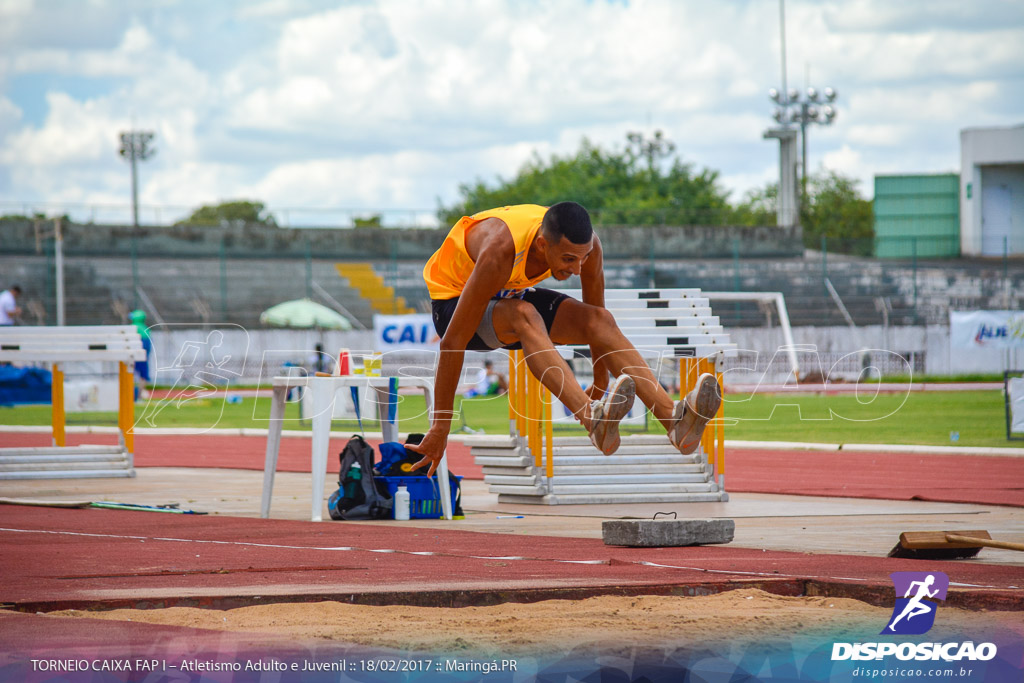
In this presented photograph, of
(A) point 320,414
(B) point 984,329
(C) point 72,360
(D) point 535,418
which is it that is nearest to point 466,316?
(A) point 320,414

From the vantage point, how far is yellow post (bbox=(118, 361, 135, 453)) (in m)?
11.0

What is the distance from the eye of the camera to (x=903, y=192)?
47500mm

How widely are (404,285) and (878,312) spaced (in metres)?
14.2

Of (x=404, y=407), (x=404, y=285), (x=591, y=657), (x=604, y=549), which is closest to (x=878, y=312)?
(x=404, y=285)

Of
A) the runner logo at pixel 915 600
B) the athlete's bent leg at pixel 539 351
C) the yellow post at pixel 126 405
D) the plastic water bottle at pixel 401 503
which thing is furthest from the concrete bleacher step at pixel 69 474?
the runner logo at pixel 915 600

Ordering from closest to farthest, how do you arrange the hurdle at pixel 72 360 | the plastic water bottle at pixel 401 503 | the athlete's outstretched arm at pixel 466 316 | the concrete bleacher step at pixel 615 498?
1. the athlete's outstretched arm at pixel 466 316
2. the plastic water bottle at pixel 401 503
3. the concrete bleacher step at pixel 615 498
4. the hurdle at pixel 72 360

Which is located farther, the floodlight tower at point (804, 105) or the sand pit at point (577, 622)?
the floodlight tower at point (804, 105)

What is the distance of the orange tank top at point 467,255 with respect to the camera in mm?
5074

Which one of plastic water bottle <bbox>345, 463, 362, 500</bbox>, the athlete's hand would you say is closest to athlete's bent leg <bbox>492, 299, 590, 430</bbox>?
the athlete's hand

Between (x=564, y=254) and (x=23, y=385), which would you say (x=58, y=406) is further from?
(x=23, y=385)

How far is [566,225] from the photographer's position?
16.2 ft

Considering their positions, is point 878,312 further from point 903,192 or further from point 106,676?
point 106,676

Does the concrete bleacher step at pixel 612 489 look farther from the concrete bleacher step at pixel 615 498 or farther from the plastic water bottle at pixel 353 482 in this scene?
the plastic water bottle at pixel 353 482

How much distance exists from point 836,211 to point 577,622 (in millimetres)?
68899
